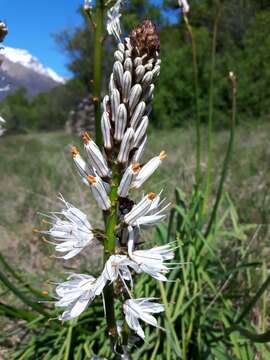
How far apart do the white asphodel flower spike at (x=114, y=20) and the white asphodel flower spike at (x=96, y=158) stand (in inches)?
29.7

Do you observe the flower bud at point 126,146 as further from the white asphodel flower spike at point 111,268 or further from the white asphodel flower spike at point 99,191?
the white asphodel flower spike at point 111,268

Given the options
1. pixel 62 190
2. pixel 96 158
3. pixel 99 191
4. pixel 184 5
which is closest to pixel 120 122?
pixel 96 158

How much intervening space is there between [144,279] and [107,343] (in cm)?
54

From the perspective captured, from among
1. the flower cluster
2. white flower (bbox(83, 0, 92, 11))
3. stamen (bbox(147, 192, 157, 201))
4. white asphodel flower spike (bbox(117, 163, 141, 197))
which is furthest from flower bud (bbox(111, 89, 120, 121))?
white flower (bbox(83, 0, 92, 11))

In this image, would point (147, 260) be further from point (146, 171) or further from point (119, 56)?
point (119, 56)

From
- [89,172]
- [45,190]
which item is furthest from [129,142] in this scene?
[45,190]

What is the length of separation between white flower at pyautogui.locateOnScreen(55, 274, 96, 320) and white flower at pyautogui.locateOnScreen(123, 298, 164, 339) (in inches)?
6.1

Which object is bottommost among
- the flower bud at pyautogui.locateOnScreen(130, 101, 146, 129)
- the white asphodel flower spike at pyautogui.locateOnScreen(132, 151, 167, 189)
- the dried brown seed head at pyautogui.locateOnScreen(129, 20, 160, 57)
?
the white asphodel flower spike at pyautogui.locateOnScreen(132, 151, 167, 189)

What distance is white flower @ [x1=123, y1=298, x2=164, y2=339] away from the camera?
1.64 m

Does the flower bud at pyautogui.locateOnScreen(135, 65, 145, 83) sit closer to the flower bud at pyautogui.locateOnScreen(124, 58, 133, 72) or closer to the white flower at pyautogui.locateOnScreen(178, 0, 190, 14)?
the flower bud at pyautogui.locateOnScreen(124, 58, 133, 72)

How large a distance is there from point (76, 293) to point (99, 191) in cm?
40

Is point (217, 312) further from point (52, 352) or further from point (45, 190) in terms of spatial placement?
point (45, 190)

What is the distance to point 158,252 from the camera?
1.69 m

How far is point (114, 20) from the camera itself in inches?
89.9
